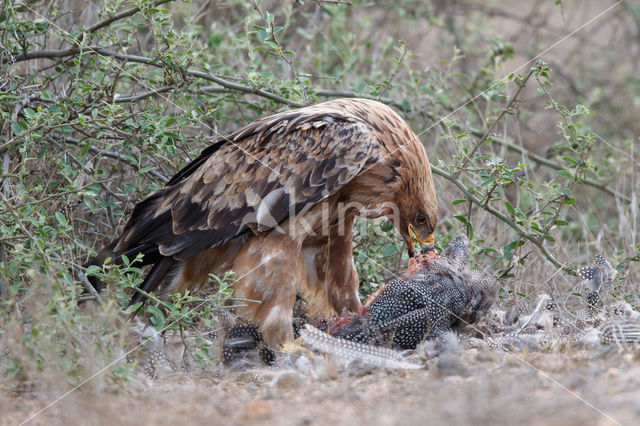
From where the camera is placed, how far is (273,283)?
13.9 ft

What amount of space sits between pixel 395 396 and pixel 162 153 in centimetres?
266

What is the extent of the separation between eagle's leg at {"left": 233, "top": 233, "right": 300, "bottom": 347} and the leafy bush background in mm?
287

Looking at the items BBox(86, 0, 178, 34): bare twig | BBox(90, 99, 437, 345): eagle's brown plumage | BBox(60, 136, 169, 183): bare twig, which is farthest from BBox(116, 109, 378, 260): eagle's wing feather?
BBox(86, 0, 178, 34): bare twig

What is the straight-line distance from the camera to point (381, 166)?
437 cm

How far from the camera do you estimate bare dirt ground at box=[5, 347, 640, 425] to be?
2385 mm

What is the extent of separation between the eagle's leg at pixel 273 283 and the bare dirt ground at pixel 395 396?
69 centimetres

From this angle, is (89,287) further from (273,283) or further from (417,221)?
(417,221)

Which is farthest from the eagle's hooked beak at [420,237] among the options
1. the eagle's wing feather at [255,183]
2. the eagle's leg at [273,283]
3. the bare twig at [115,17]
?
the bare twig at [115,17]

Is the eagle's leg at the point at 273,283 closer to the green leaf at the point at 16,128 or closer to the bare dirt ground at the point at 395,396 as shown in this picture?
the bare dirt ground at the point at 395,396

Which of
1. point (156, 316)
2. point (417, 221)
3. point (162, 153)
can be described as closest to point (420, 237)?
point (417, 221)

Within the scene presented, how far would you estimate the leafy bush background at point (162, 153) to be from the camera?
352 cm

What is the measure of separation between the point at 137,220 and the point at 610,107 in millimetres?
6066

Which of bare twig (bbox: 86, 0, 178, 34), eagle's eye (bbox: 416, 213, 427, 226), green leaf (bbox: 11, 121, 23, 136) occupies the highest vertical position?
bare twig (bbox: 86, 0, 178, 34)

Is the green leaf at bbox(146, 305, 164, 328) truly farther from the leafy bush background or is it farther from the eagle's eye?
the eagle's eye
